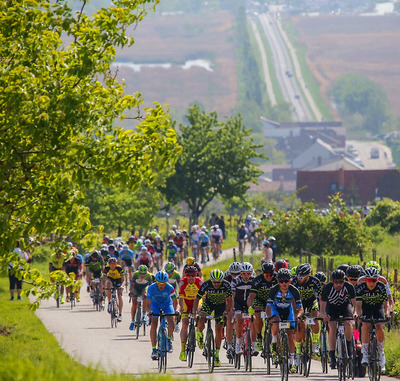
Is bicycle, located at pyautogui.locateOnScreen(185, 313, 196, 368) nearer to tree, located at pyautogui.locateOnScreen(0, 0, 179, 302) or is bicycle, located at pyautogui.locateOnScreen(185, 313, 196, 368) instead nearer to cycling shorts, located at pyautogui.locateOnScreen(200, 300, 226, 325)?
cycling shorts, located at pyautogui.locateOnScreen(200, 300, 226, 325)

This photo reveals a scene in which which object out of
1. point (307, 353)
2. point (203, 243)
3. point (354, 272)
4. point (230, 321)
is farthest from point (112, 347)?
point (203, 243)

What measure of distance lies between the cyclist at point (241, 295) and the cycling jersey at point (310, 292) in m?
0.96

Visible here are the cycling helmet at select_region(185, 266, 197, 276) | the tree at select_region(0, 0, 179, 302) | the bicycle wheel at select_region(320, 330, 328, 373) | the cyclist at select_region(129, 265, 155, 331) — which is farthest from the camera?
the cyclist at select_region(129, 265, 155, 331)

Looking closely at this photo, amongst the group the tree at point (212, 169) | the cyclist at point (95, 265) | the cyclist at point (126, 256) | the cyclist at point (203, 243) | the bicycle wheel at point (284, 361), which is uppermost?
the tree at point (212, 169)

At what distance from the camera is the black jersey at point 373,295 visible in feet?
47.2

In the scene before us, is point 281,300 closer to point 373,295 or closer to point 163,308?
point 373,295

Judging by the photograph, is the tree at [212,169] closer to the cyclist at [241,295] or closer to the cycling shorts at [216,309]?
the cyclist at [241,295]

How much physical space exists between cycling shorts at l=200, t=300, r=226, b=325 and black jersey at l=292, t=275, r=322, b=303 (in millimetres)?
1364

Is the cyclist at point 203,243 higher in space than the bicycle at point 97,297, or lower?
higher

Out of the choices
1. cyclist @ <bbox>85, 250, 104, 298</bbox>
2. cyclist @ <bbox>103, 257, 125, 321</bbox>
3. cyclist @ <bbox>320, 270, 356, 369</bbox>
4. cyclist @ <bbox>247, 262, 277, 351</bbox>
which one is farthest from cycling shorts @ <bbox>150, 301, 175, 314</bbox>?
cyclist @ <bbox>85, 250, 104, 298</bbox>

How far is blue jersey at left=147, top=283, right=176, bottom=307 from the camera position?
16672 mm

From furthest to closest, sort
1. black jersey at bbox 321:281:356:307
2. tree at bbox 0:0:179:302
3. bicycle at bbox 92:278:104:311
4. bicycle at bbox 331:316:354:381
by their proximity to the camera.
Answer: bicycle at bbox 92:278:104:311 < black jersey at bbox 321:281:356:307 < bicycle at bbox 331:316:354:381 < tree at bbox 0:0:179:302

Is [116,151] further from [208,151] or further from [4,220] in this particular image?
[208,151]

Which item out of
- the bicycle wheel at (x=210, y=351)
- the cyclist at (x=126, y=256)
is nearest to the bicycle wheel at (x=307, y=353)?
the bicycle wheel at (x=210, y=351)
